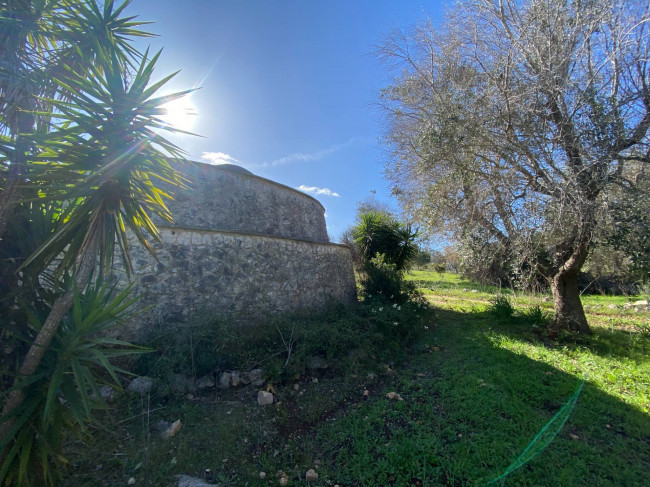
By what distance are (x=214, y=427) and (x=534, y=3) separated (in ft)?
31.8

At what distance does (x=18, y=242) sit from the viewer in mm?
2213

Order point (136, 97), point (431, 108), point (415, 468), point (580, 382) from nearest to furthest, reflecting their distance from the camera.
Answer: point (136, 97)
point (415, 468)
point (580, 382)
point (431, 108)

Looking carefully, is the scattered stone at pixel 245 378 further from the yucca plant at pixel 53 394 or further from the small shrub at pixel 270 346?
the yucca plant at pixel 53 394

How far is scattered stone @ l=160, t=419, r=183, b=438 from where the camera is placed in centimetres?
320

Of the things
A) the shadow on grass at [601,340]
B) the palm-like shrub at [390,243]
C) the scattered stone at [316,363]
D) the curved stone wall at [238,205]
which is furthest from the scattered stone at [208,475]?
the palm-like shrub at [390,243]

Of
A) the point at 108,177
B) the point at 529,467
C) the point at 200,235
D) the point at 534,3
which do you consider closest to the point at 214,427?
the point at 108,177

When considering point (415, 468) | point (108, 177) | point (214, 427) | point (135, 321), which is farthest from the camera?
point (135, 321)

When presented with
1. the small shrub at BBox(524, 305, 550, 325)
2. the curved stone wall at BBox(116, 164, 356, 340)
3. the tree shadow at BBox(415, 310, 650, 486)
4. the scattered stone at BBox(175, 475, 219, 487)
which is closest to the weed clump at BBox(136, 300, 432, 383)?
the curved stone wall at BBox(116, 164, 356, 340)

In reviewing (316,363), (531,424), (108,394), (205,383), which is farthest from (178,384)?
(531,424)

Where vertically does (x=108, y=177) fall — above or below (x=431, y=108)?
below

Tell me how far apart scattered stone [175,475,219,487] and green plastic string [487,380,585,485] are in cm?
269

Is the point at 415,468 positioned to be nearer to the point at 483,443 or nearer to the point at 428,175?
the point at 483,443

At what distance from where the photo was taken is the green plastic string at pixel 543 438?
269 centimetres

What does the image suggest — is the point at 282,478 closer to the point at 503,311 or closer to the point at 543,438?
the point at 543,438
